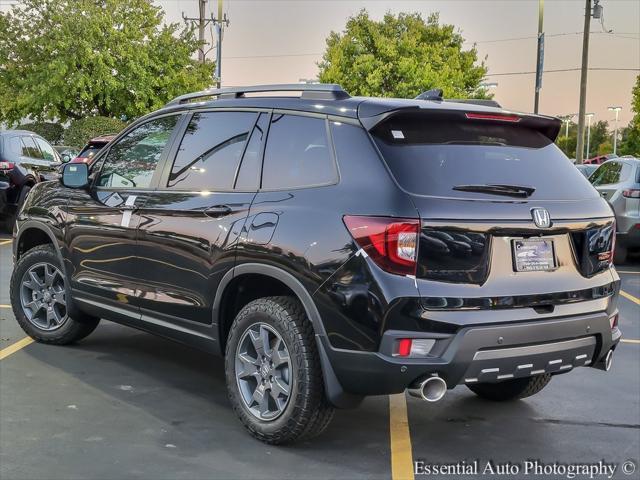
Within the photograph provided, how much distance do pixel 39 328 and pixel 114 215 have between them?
1.45 m

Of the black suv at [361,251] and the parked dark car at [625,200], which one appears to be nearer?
the black suv at [361,251]

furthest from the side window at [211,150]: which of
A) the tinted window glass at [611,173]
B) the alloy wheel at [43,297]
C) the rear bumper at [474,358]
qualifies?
the tinted window glass at [611,173]

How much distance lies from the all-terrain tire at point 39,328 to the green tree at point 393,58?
41.5m

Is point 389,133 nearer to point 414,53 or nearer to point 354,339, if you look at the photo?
point 354,339

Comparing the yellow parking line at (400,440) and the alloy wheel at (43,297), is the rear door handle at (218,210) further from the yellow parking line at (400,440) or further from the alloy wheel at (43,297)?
the alloy wheel at (43,297)

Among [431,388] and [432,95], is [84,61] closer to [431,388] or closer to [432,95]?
[432,95]

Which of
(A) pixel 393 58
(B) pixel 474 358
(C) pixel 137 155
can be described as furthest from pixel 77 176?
(A) pixel 393 58

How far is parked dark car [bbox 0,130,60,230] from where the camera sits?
44.3ft

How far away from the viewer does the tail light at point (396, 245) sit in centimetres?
379

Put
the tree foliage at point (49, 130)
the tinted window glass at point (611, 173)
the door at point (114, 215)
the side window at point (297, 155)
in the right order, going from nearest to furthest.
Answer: the side window at point (297, 155) < the door at point (114, 215) < the tinted window glass at point (611, 173) < the tree foliage at point (49, 130)

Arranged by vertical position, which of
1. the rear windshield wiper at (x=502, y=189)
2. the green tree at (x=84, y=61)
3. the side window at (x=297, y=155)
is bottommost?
the rear windshield wiper at (x=502, y=189)

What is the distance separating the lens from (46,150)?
15.3m

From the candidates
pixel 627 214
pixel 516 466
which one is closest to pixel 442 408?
pixel 516 466

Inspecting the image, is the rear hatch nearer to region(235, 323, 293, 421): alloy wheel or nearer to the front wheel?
the front wheel
